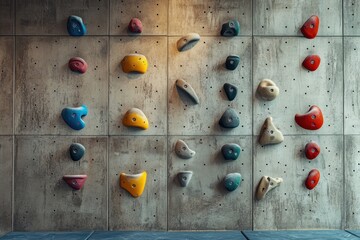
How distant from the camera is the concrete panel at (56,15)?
3893 mm

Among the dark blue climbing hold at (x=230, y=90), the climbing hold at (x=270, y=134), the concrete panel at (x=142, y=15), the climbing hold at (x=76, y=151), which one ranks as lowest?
the climbing hold at (x=76, y=151)

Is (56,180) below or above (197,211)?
above

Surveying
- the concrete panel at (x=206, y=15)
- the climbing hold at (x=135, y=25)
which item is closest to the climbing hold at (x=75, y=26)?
the climbing hold at (x=135, y=25)

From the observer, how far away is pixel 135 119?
3803mm

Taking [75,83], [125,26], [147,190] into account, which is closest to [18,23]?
[75,83]

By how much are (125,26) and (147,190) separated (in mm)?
1681

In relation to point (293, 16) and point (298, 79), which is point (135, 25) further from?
point (298, 79)

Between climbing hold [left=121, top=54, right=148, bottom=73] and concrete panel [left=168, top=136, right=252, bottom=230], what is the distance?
2.52 feet

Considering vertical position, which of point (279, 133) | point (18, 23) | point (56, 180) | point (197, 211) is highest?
point (18, 23)

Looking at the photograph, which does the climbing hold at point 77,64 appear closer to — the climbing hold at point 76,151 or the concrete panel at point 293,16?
the climbing hold at point 76,151

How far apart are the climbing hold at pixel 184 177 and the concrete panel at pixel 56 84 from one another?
0.88 meters

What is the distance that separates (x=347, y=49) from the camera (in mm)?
3963

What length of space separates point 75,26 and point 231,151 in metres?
2.00

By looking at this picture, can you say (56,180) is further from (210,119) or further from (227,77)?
(227,77)
